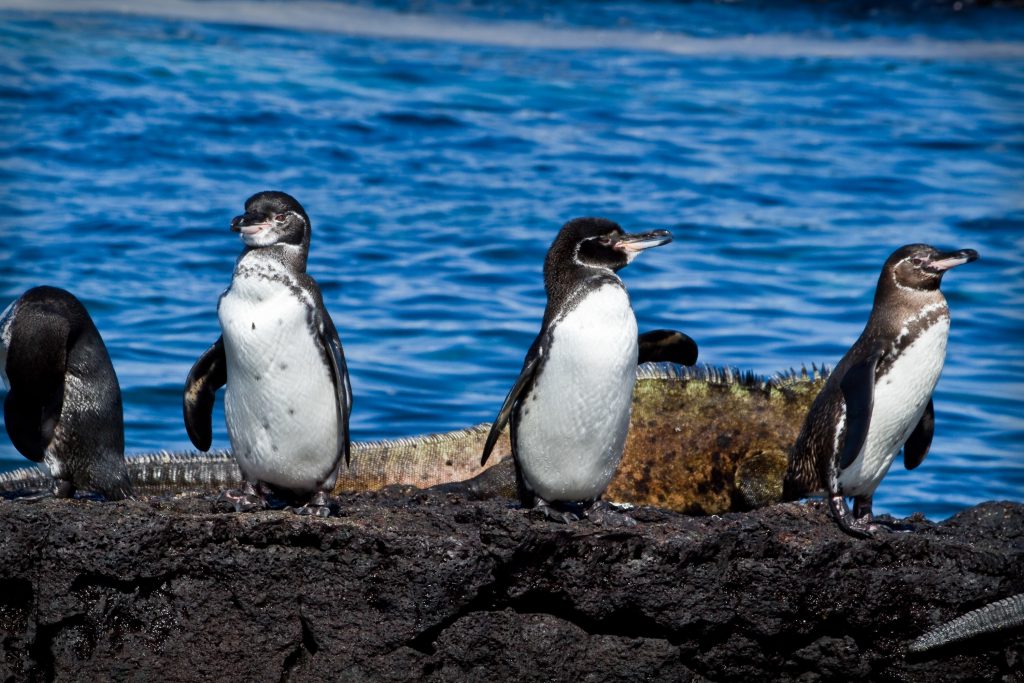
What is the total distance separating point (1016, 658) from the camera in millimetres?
4766

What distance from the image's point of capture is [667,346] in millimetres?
5945

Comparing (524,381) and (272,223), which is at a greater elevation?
(272,223)

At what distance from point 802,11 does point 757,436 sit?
1958 centimetres

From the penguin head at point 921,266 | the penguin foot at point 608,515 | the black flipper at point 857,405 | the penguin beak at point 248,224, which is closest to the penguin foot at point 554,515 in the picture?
the penguin foot at point 608,515

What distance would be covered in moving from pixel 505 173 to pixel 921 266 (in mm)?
11492

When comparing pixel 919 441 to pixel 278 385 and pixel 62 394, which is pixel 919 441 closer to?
pixel 278 385

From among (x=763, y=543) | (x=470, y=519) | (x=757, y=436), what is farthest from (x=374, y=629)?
(x=757, y=436)

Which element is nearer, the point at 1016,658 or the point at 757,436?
the point at 1016,658

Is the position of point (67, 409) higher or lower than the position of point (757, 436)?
higher

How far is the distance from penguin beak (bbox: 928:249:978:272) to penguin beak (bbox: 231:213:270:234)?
238 cm

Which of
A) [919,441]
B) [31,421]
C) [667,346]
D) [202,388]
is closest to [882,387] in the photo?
[919,441]

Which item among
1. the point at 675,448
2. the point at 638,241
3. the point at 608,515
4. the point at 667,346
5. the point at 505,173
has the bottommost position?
Answer: the point at 505,173

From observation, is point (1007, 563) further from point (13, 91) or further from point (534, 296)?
point (13, 91)

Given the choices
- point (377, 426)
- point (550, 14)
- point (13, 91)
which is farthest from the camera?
point (550, 14)
